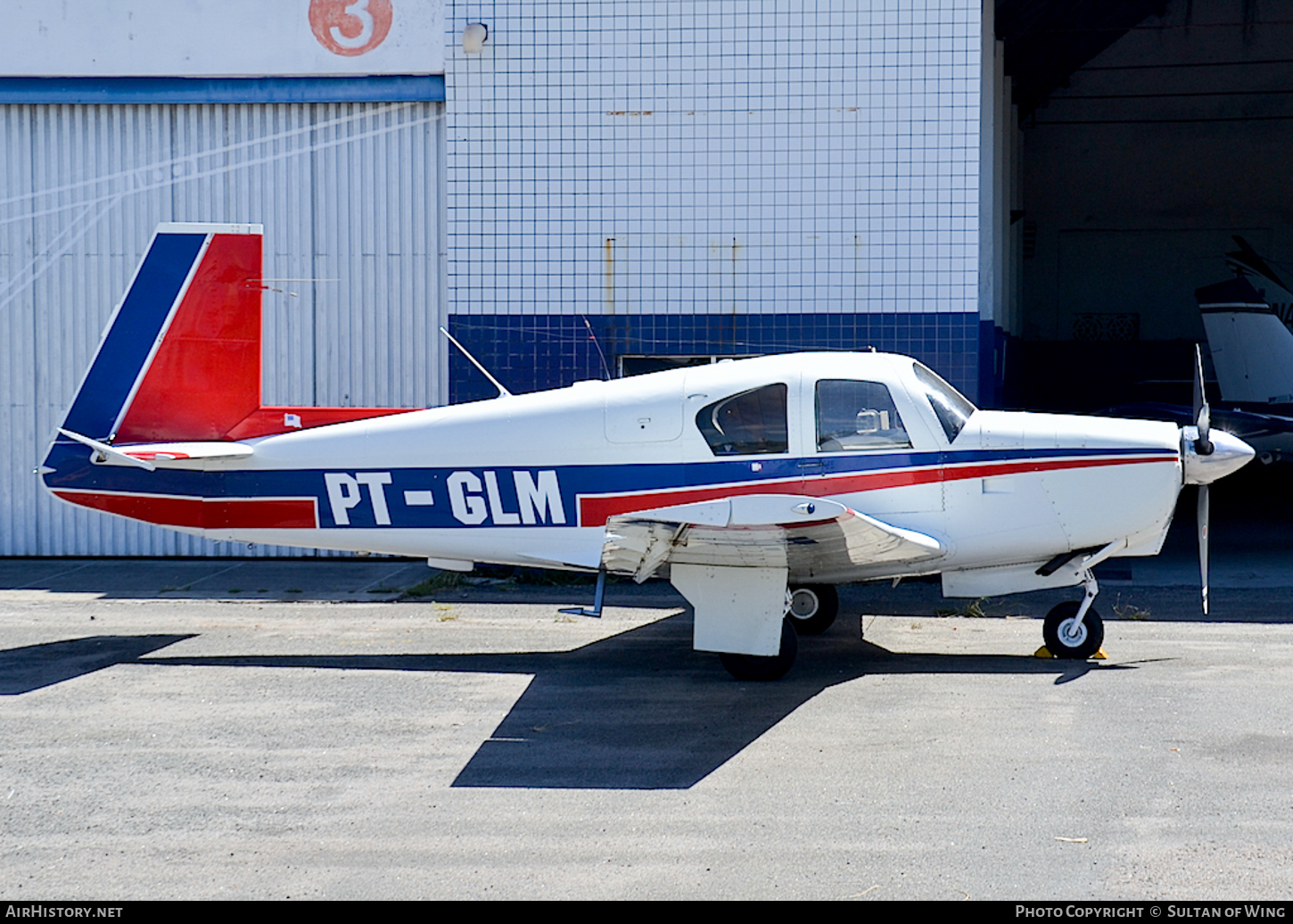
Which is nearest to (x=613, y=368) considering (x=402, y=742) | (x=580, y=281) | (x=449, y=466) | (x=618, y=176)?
(x=580, y=281)

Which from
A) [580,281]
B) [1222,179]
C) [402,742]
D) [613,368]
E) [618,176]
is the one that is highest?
[1222,179]

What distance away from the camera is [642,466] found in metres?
8.07

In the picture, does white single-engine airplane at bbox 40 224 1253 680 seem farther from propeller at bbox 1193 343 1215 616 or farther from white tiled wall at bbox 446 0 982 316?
white tiled wall at bbox 446 0 982 316

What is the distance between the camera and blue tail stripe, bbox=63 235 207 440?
8.54 metres

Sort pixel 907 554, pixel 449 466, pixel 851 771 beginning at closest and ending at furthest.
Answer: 1. pixel 851 771
2. pixel 907 554
3. pixel 449 466

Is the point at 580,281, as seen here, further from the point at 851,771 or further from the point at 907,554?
the point at 851,771

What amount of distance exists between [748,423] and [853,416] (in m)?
0.67

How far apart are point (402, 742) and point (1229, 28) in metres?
25.0

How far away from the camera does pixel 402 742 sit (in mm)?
6320

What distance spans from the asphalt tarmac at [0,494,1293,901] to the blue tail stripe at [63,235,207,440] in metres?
1.66

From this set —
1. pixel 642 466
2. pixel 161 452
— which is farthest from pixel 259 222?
pixel 642 466

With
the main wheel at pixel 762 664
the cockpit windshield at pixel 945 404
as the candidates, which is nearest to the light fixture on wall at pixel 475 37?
the cockpit windshield at pixel 945 404

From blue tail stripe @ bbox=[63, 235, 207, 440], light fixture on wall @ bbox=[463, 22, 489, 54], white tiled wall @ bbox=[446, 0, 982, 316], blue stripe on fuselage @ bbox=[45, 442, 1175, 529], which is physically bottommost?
blue stripe on fuselage @ bbox=[45, 442, 1175, 529]

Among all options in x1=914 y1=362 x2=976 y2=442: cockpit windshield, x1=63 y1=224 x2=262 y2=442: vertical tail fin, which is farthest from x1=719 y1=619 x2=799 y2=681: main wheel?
x1=63 y1=224 x2=262 y2=442: vertical tail fin
